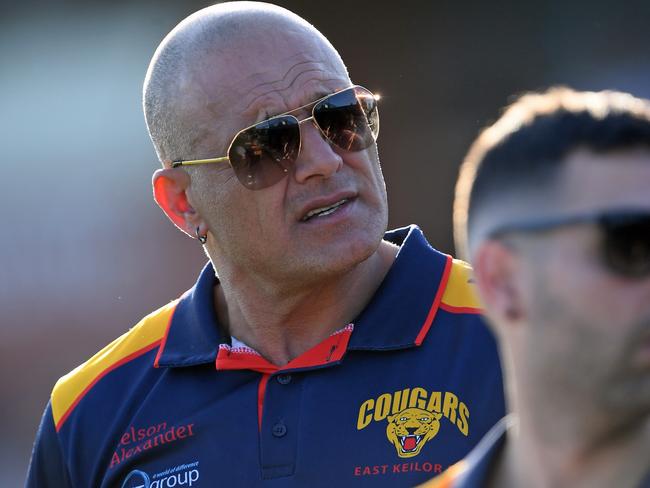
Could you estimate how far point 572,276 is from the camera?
58.6 inches

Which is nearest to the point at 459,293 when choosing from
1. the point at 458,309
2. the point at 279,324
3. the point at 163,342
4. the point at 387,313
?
the point at 458,309

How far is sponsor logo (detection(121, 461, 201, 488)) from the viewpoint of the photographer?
2846 mm

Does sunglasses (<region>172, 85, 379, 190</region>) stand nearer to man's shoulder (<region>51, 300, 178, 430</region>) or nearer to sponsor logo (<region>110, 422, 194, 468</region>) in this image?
man's shoulder (<region>51, 300, 178, 430</region>)

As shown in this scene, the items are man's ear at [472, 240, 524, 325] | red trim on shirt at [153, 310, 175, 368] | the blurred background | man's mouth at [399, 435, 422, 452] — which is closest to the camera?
man's ear at [472, 240, 524, 325]

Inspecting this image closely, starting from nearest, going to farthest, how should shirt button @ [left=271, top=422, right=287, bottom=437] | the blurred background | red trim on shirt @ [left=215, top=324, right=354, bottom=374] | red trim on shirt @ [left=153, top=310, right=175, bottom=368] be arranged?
shirt button @ [left=271, top=422, right=287, bottom=437], red trim on shirt @ [left=215, top=324, right=354, bottom=374], red trim on shirt @ [left=153, top=310, right=175, bottom=368], the blurred background

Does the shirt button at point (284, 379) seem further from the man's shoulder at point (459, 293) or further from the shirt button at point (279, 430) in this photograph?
the man's shoulder at point (459, 293)

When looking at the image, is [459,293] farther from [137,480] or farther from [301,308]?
[137,480]

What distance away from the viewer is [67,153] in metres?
8.27

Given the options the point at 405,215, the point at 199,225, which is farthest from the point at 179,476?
the point at 405,215

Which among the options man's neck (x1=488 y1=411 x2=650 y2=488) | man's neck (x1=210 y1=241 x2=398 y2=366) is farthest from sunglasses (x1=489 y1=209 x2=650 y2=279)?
man's neck (x1=210 y1=241 x2=398 y2=366)

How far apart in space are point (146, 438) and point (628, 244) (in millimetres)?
1800

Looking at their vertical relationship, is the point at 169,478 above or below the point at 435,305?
below

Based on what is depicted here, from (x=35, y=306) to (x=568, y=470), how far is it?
679 cm

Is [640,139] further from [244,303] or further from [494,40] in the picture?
[494,40]
